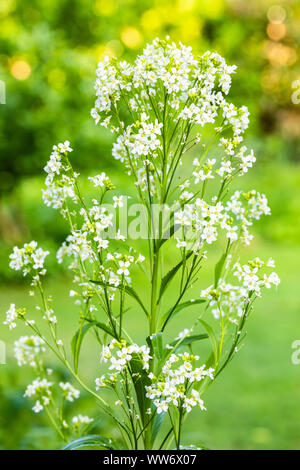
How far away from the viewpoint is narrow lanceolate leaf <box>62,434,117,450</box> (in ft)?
4.71

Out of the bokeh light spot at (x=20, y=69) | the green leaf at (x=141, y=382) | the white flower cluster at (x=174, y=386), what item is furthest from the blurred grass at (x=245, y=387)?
the bokeh light spot at (x=20, y=69)

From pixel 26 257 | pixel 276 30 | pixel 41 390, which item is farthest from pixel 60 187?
pixel 276 30

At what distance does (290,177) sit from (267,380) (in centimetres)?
672

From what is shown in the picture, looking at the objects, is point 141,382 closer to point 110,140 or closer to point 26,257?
point 26,257

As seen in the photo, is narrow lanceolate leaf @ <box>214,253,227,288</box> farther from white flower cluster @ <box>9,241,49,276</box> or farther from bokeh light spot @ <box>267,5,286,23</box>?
bokeh light spot @ <box>267,5,286,23</box>

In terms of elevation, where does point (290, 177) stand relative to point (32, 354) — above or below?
above

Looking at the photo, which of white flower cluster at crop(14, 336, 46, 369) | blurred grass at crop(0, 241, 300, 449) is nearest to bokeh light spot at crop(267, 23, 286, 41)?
blurred grass at crop(0, 241, 300, 449)

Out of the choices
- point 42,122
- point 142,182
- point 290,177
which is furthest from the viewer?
point 290,177

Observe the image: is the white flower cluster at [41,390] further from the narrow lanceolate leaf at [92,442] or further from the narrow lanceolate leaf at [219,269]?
the narrow lanceolate leaf at [219,269]

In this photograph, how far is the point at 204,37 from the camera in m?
10.8

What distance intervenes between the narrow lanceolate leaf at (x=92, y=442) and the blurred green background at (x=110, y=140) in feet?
3.69

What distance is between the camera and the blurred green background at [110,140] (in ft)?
11.7
